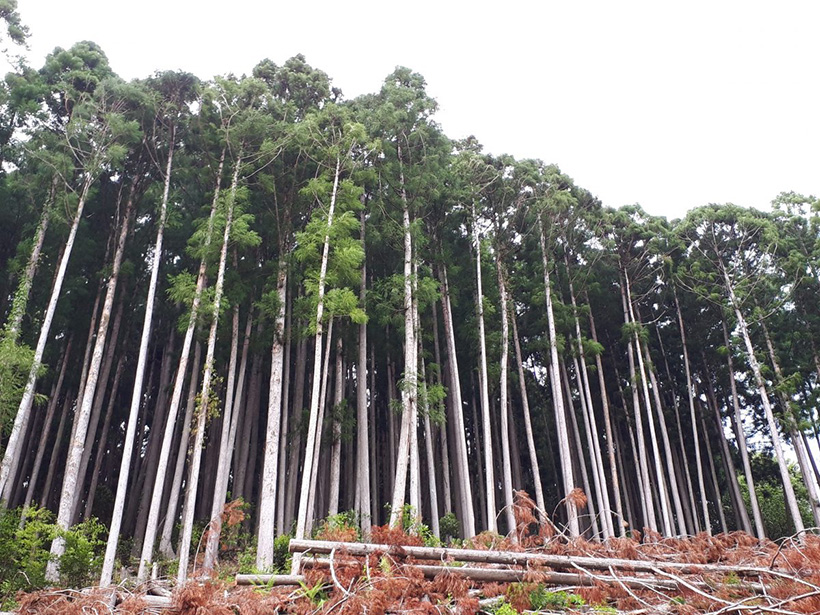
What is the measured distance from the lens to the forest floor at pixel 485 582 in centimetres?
419

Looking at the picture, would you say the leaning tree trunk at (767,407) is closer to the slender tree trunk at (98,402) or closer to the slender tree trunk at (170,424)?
the slender tree trunk at (170,424)

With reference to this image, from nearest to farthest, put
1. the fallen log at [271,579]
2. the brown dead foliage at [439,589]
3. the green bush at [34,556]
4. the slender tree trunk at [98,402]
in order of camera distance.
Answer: the brown dead foliage at [439,589]
the fallen log at [271,579]
the green bush at [34,556]
the slender tree trunk at [98,402]

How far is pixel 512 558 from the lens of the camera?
4.96 meters

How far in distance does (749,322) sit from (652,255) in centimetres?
320

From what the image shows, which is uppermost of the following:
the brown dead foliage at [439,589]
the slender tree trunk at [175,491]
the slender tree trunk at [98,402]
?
the slender tree trunk at [98,402]

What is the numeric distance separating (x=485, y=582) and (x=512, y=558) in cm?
32

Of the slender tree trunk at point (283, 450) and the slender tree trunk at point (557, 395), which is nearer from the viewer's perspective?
the slender tree trunk at point (283, 450)

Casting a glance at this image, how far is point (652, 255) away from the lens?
16375mm

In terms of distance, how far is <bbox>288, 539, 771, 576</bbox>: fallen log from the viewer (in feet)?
15.7

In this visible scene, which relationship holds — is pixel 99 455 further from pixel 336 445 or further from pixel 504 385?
pixel 504 385

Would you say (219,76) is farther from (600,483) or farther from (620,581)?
(600,483)

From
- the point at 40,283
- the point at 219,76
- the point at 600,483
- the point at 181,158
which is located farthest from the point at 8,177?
the point at 600,483

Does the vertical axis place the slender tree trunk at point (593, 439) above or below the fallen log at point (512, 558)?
above

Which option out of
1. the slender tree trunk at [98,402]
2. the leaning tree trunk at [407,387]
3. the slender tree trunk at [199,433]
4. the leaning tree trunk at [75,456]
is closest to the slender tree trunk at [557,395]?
the leaning tree trunk at [407,387]
